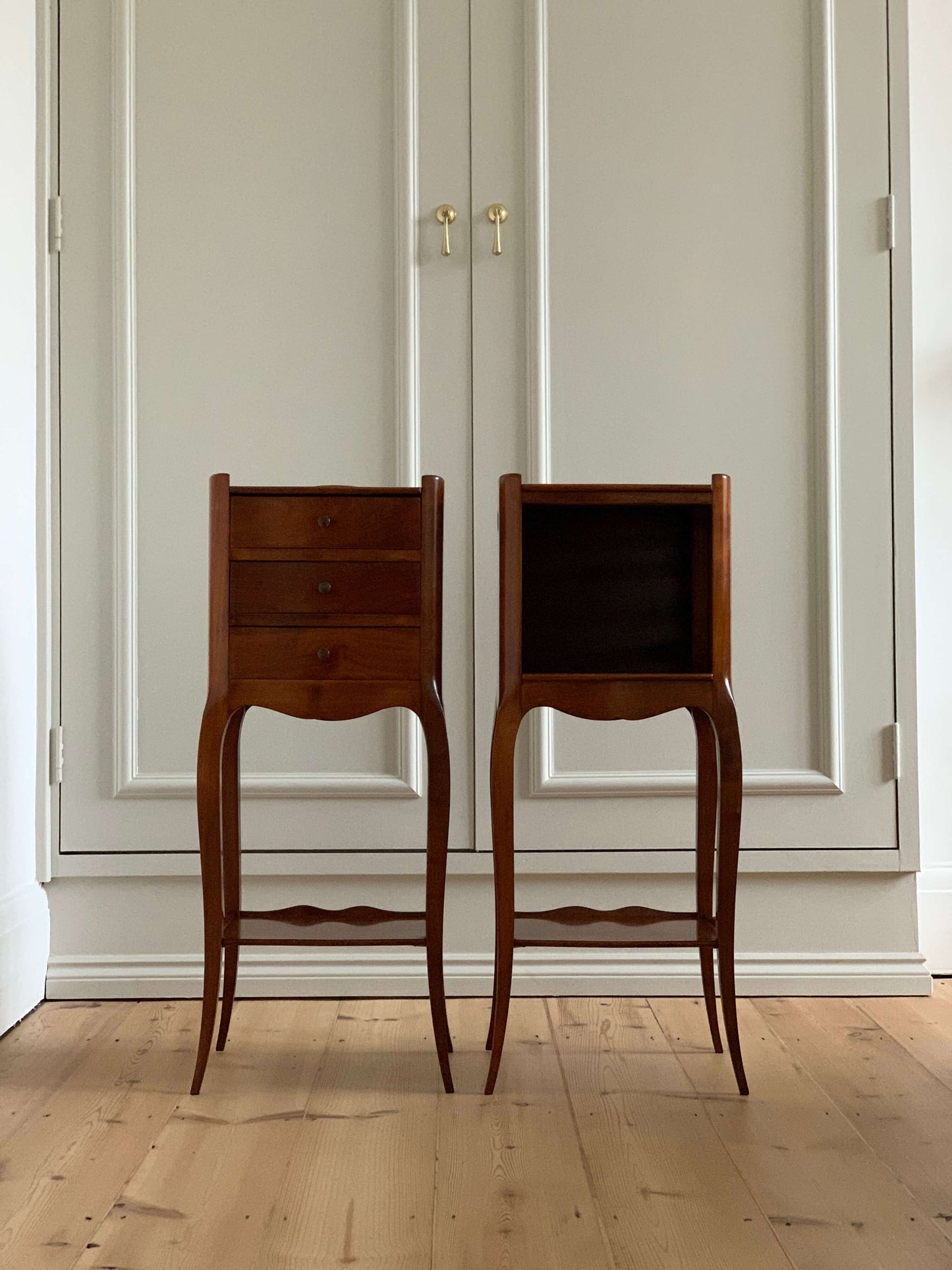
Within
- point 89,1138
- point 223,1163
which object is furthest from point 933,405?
point 89,1138

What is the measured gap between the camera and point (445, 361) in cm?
205

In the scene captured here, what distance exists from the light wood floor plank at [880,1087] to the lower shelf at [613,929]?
0.93 ft

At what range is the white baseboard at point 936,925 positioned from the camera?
217 centimetres

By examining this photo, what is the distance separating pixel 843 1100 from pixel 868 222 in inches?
62.2

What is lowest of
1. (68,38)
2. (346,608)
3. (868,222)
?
(346,608)

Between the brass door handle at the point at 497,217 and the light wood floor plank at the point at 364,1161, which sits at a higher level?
the brass door handle at the point at 497,217

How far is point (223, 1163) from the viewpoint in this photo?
1317 millimetres

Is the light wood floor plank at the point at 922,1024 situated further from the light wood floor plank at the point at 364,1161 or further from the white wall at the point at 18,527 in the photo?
the white wall at the point at 18,527

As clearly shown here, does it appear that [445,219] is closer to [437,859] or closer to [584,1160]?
[437,859]

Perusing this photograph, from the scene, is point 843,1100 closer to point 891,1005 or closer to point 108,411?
point 891,1005

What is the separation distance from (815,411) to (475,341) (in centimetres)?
68

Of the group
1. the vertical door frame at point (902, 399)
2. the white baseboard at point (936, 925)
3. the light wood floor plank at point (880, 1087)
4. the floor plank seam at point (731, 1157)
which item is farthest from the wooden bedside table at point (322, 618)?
the white baseboard at point (936, 925)

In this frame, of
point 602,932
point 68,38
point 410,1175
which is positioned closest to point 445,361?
point 68,38

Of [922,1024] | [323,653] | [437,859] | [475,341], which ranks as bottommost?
[922,1024]
